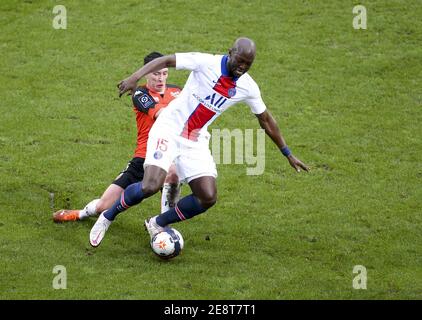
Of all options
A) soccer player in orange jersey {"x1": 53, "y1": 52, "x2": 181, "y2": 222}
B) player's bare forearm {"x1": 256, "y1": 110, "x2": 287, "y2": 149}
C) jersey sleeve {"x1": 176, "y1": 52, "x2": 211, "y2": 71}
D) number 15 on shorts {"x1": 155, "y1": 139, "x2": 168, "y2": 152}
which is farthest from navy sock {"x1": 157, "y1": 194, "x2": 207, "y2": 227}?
jersey sleeve {"x1": 176, "y1": 52, "x2": 211, "y2": 71}

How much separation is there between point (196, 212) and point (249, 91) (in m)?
1.67

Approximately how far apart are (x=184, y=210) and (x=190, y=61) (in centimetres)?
187

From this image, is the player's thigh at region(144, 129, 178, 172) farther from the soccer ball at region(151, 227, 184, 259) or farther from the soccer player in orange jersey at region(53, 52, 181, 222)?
the soccer ball at region(151, 227, 184, 259)

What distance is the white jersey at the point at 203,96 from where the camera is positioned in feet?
35.3

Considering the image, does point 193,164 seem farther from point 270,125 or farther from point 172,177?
point 270,125

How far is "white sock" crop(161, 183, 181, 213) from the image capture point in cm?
1162

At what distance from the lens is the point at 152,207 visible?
12.6m

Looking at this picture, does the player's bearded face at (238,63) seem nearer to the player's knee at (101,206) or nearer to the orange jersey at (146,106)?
the orange jersey at (146,106)

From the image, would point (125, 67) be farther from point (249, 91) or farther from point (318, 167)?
point (249, 91)

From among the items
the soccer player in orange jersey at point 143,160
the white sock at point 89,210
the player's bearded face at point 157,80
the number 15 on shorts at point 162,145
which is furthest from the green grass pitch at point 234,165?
the player's bearded face at point 157,80

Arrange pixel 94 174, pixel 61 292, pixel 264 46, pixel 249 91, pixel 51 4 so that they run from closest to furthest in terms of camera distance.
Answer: pixel 61 292, pixel 249 91, pixel 94 174, pixel 264 46, pixel 51 4

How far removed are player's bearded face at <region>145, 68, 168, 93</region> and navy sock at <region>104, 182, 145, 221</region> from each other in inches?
61.2

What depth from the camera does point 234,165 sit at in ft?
46.5

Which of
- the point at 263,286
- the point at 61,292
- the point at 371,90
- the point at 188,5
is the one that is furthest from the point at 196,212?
the point at 188,5
